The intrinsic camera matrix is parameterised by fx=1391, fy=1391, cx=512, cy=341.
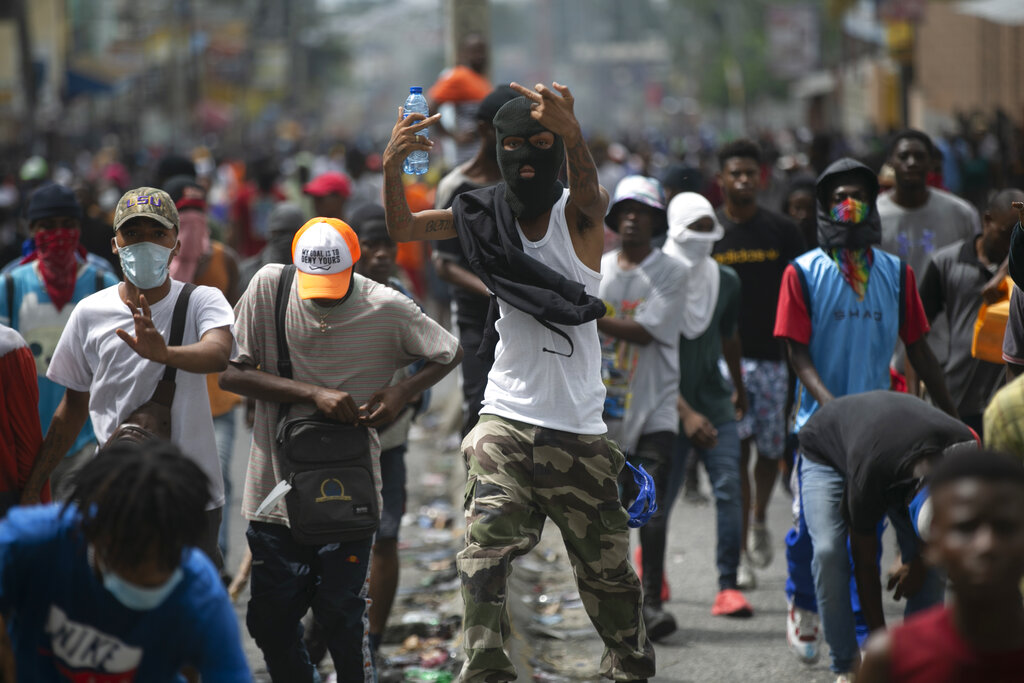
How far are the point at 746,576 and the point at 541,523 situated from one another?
9.06 ft

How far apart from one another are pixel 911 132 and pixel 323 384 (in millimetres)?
3860

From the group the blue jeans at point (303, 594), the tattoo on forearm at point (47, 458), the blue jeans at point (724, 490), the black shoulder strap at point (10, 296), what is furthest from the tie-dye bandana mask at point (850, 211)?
the black shoulder strap at point (10, 296)

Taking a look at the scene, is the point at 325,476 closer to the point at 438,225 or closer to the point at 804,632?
the point at 438,225

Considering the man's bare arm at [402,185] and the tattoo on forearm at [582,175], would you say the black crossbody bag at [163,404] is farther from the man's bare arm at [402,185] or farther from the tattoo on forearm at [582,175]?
the tattoo on forearm at [582,175]

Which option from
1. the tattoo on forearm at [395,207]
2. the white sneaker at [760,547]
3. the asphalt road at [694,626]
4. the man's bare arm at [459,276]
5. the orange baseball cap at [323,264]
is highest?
the tattoo on forearm at [395,207]

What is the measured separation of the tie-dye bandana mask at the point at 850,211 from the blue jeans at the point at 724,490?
1.34m

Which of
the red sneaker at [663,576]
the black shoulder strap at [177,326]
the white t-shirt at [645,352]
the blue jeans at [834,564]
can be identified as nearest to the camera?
the black shoulder strap at [177,326]

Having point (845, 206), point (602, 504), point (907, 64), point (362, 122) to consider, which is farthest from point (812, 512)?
point (362, 122)

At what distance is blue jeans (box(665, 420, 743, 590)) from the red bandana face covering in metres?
2.87

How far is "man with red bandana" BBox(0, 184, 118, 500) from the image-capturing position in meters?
5.88

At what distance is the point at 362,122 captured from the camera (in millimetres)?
150375

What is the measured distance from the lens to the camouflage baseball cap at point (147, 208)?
4.73 m

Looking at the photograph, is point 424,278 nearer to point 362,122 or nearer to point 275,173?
point 275,173

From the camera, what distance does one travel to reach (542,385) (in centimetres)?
457
